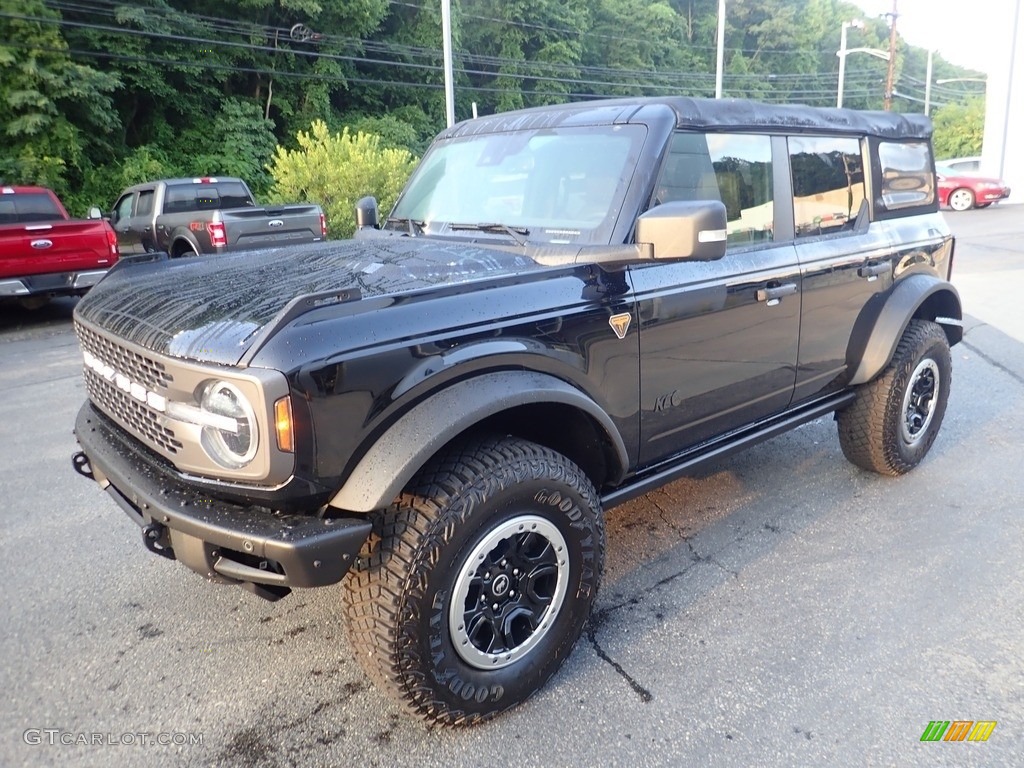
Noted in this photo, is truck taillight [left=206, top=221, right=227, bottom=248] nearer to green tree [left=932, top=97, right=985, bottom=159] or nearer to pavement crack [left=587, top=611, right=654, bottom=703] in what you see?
pavement crack [left=587, top=611, right=654, bottom=703]

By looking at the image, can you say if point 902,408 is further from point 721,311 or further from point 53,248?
point 53,248

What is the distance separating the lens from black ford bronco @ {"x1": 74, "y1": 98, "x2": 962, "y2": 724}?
7.48ft

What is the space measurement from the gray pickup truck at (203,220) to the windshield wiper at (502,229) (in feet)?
19.8

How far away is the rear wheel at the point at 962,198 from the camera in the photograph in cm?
2489

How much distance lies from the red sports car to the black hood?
26.0 m

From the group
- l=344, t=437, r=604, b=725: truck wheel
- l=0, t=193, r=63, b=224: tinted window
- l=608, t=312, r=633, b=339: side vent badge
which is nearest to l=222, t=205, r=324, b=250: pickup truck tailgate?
l=0, t=193, r=63, b=224: tinted window

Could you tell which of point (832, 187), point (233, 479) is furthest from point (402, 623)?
point (832, 187)

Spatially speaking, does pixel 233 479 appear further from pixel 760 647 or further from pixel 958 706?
pixel 958 706

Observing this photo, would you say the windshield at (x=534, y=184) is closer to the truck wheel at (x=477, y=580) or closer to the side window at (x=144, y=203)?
the truck wheel at (x=477, y=580)

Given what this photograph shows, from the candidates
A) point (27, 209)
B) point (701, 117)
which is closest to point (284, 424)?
point (701, 117)

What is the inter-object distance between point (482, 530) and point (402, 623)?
375 millimetres

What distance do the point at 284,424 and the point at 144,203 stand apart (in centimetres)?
1270

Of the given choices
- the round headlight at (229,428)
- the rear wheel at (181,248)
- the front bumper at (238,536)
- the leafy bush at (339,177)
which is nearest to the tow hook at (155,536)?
the front bumper at (238,536)

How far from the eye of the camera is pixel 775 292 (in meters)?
3.61
